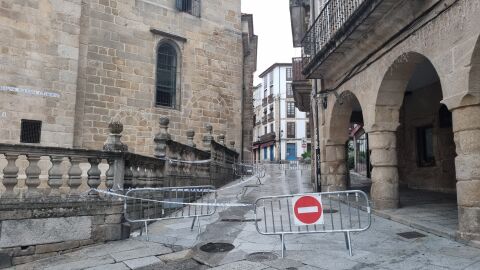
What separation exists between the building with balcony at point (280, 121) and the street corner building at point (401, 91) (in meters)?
38.6

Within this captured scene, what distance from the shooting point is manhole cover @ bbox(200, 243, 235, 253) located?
16.6 ft

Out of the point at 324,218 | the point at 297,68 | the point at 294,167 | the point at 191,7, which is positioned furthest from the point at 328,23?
the point at 294,167

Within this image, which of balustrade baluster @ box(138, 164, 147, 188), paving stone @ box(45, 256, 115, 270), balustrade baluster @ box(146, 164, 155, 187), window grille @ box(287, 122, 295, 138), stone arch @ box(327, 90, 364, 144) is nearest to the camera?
paving stone @ box(45, 256, 115, 270)

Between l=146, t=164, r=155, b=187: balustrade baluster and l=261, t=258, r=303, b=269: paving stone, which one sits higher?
l=146, t=164, r=155, b=187: balustrade baluster

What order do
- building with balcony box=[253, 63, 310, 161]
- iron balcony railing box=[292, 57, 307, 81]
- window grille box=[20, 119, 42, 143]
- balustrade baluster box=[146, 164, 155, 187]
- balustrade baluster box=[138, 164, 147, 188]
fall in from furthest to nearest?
building with balcony box=[253, 63, 310, 161] → iron balcony railing box=[292, 57, 307, 81] → window grille box=[20, 119, 42, 143] → balustrade baluster box=[146, 164, 155, 187] → balustrade baluster box=[138, 164, 147, 188]

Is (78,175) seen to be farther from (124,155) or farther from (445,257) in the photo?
(445,257)

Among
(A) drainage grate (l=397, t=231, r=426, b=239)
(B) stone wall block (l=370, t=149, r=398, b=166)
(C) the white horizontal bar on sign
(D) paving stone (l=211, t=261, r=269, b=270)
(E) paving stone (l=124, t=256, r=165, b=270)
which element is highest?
(B) stone wall block (l=370, t=149, r=398, b=166)

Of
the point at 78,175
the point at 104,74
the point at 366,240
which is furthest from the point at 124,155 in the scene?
the point at 104,74

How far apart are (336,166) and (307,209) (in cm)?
596

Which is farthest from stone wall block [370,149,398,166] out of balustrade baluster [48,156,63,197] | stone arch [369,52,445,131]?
balustrade baluster [48,156,63,197]

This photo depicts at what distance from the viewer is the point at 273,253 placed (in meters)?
4.79

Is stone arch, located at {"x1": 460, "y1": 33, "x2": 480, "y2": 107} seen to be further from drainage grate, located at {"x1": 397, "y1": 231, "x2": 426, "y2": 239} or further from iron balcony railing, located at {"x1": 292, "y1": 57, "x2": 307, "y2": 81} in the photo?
iron balcony railing, located at {"x1": 292, "y1": 57, "x2": 307, "y2": 81}

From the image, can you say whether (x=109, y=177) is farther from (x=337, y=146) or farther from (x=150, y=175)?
(x=337, y=146)

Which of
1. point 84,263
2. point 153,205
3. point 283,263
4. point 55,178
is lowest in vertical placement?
point 84,263
